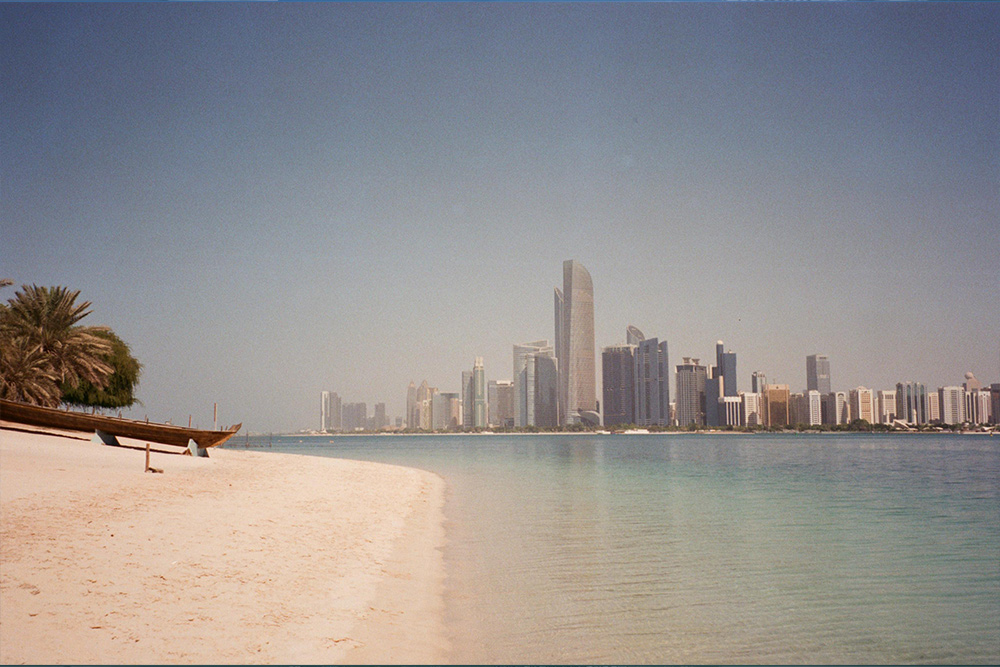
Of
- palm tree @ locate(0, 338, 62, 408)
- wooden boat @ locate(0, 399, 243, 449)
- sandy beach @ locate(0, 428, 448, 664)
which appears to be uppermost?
palm tree @ locate(0, 338, 62, 408)

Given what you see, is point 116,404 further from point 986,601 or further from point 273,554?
point 986,601

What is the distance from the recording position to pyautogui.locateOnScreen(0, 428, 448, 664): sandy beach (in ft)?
21.3

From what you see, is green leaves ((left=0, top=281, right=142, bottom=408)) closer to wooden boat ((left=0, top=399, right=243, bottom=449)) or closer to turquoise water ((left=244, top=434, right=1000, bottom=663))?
wooden boat ((left=0, top=399, right=243, bottom=449))

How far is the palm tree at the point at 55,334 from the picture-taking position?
116ft

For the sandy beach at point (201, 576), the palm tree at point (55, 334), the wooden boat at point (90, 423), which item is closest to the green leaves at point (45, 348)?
the palm tree at point (55, 334)

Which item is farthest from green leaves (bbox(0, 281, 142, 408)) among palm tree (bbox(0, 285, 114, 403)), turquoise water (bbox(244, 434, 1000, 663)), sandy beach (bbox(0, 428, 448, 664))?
turquoise water (bbox(244, 434, 1000, 663))

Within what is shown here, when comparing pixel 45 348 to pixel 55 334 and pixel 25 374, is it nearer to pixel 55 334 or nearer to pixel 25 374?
pixel 55 334

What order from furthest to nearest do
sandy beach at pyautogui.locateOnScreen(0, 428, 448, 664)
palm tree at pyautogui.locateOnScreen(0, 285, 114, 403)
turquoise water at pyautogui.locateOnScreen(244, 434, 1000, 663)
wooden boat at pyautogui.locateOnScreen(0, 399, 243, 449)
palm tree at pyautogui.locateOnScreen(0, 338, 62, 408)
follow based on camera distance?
palm tree at pyautogui.locateOnScreen(0, 285, 114, 403)
palm tree at pyautogui.locateOnScreen(0, 338, 62, 408)
wooden boat at pyautogui.locateOnScreen(0, 399, 243, 449)
turquoise water at pyautogui.locateOnScreen(244, 434, 1000, 663)
sandy beach at pyautogui.locateOnScreen(0, 428, 448, 664)

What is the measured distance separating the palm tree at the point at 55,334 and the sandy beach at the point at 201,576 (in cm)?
2202

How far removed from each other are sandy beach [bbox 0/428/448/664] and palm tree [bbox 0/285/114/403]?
22.0 metres

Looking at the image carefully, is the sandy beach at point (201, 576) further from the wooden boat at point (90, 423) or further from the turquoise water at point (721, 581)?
the wooden boat at point (90, 423)

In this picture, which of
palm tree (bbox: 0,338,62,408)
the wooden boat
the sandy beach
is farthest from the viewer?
palm tree (bbox: 0,338,62,408)

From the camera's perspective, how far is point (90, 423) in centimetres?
2742

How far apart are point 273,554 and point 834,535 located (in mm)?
13387
